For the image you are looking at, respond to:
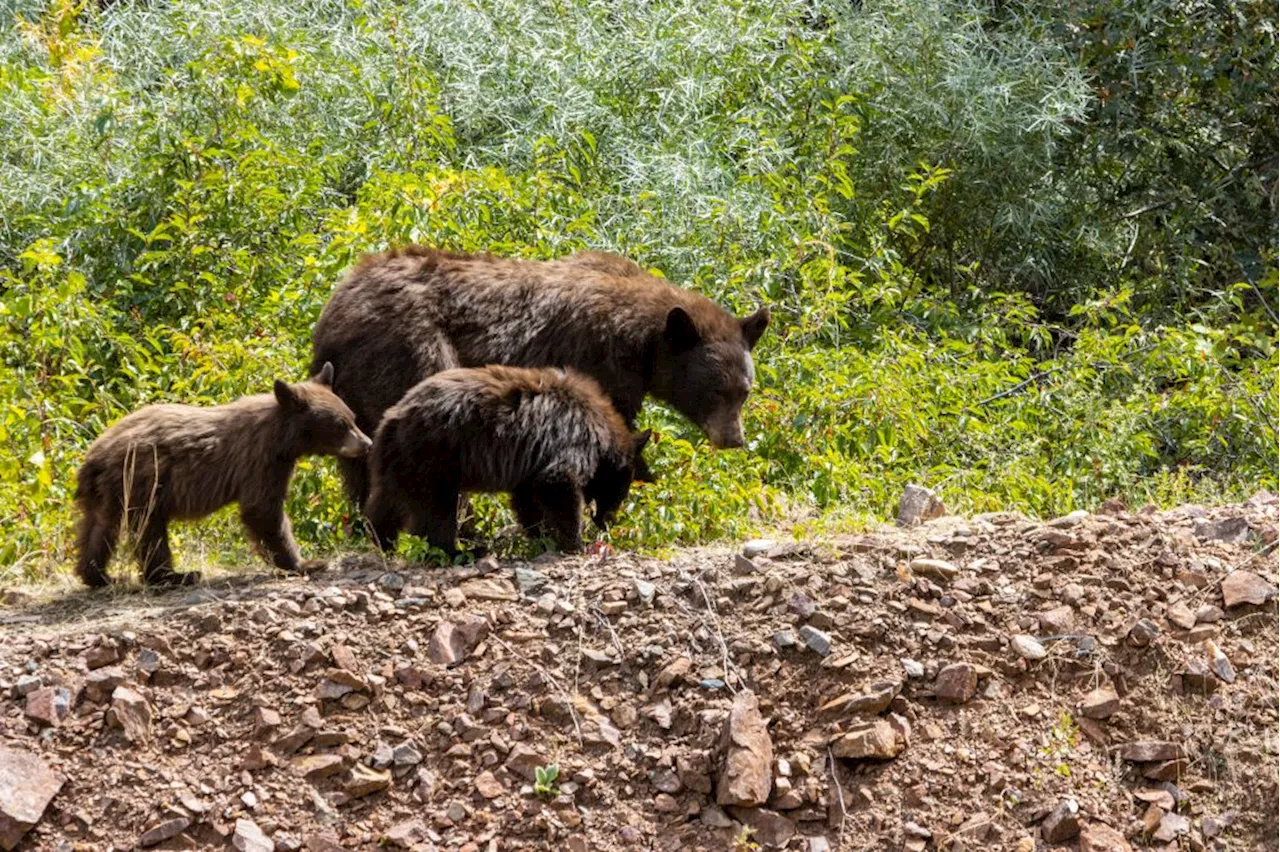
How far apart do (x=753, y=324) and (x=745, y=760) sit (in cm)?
362

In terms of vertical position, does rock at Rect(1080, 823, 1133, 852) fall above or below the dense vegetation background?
below

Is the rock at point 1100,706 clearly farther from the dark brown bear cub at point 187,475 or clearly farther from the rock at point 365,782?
the dark brown bear cub at point 187,475

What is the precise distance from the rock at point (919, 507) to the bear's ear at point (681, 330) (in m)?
1.35

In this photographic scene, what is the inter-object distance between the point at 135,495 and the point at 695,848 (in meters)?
3.00

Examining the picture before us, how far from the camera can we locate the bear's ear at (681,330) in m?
8.24

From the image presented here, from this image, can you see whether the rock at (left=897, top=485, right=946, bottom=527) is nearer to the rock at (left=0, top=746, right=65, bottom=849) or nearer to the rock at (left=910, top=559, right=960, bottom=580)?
the rock at (left=910, top=559, right=960, bottom=580)

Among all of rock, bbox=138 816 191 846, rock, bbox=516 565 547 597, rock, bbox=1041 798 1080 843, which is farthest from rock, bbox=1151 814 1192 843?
rock, bbox=138 816 191 846

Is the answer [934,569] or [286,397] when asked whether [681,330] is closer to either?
[286,397]

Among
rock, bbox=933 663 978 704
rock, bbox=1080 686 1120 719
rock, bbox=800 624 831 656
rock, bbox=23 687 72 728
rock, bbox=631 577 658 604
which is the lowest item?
rock, bbox=23 687 72 728

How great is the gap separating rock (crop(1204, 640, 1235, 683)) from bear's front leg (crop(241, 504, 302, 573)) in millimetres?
3754

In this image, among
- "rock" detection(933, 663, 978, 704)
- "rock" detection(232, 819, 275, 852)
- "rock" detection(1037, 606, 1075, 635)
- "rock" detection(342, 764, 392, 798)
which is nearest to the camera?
"rock" detection(232, 819, 275, 852)

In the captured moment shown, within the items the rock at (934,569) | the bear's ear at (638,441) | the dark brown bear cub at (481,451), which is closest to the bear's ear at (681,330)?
the bear's ear at (638,441)

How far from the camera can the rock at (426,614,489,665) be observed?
6.04 meters

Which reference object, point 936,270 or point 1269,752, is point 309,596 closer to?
point 1269,752
